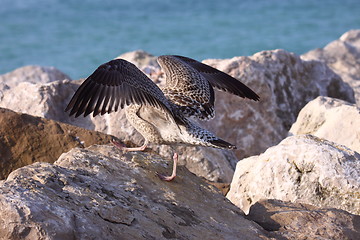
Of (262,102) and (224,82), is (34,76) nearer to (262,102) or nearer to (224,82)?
(262,102)

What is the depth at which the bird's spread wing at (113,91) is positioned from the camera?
4.86 m

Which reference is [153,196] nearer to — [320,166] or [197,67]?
[320,166]

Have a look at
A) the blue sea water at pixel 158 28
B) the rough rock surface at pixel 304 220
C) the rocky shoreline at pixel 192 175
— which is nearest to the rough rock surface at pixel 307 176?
the rocky shoreline at pixel 192 175

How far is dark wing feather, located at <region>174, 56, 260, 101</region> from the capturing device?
21.0 ft

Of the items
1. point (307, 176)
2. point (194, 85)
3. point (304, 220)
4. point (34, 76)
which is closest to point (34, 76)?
point (34, 76)

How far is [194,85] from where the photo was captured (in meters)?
5.85

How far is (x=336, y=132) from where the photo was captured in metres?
6.30

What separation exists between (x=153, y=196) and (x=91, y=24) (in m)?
21.0

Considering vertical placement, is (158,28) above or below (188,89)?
below

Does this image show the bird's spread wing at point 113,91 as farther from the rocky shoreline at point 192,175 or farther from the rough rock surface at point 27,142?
the rough rock surface at point 27,142

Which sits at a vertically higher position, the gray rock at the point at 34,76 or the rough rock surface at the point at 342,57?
the rough rock surface at the point at 342,57

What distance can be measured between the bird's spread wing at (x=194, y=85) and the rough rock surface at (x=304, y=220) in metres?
1.14

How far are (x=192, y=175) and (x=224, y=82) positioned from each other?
1602 millimetres

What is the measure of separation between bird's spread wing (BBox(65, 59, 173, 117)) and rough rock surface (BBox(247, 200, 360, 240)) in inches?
42.4
